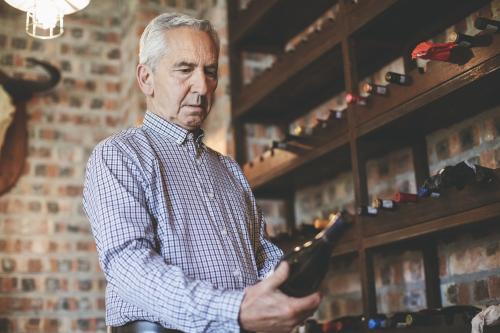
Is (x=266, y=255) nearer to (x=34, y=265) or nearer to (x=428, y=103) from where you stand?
(x=428, y=103)

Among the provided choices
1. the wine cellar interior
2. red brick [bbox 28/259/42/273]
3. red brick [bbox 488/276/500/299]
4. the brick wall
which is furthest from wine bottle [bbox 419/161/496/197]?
red brick [bbox 28/259/42/273]

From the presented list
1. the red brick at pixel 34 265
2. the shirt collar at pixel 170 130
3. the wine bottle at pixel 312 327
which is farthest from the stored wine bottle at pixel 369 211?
the red brick at pixel 34 265

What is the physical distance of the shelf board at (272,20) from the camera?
3336mm

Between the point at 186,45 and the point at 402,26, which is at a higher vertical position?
the point at 402,26

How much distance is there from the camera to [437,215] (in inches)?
83.8

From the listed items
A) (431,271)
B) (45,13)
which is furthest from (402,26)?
(45,13)

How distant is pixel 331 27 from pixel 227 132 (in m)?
1.09

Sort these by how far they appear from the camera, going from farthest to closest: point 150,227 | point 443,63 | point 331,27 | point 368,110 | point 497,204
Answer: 1. point 331,27
2. point 368,110
3. point 443,63
4. point 497,204
5. point 150,227

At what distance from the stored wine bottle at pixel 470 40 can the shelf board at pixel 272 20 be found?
4.49 feet

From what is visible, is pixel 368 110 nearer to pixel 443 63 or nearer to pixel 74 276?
pixel 443 63

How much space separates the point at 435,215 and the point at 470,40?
1.85 ft

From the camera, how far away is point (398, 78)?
2264 mm

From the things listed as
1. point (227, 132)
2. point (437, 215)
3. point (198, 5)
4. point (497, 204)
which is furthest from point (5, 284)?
point (497, 204)

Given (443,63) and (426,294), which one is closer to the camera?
(443,63)
